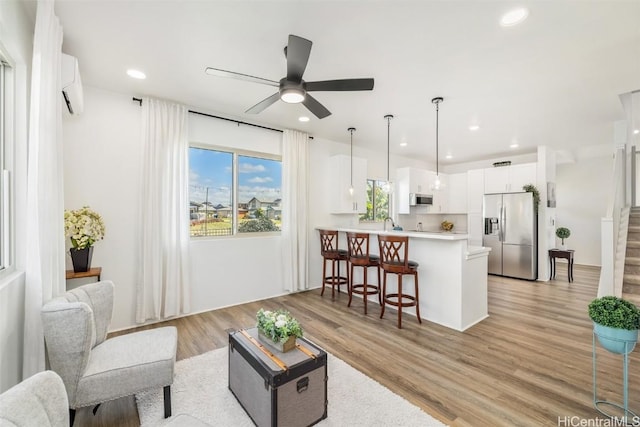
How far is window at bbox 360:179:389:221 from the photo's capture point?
6.32 m

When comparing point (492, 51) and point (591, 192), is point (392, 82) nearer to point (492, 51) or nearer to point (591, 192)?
point (492, 51)

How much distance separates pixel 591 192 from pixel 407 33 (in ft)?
25.4

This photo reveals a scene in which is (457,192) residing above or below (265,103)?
below

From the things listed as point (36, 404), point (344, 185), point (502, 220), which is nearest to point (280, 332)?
point (36, 404)

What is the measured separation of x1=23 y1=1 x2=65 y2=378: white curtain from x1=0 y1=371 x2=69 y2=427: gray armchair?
102 centimetres

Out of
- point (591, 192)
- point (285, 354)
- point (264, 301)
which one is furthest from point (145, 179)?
point (591, 192)

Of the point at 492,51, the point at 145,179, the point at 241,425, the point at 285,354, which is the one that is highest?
the point at 492,51

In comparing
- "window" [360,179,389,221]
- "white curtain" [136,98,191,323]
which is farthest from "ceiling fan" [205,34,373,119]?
"window" [360,179,389,221]

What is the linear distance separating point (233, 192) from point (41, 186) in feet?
8.35

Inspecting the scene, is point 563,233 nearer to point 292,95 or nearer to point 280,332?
point 292,95

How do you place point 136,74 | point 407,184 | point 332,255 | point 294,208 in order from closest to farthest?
1. point 136,74
2. point 332,255
3. point 294,208
4. point 407,184

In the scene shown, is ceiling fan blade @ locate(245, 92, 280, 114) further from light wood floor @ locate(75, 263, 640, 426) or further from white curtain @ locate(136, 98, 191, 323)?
→ light wood floor @ locate(75, 263, 640, 426)

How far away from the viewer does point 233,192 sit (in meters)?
4.32

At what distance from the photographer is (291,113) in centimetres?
404
